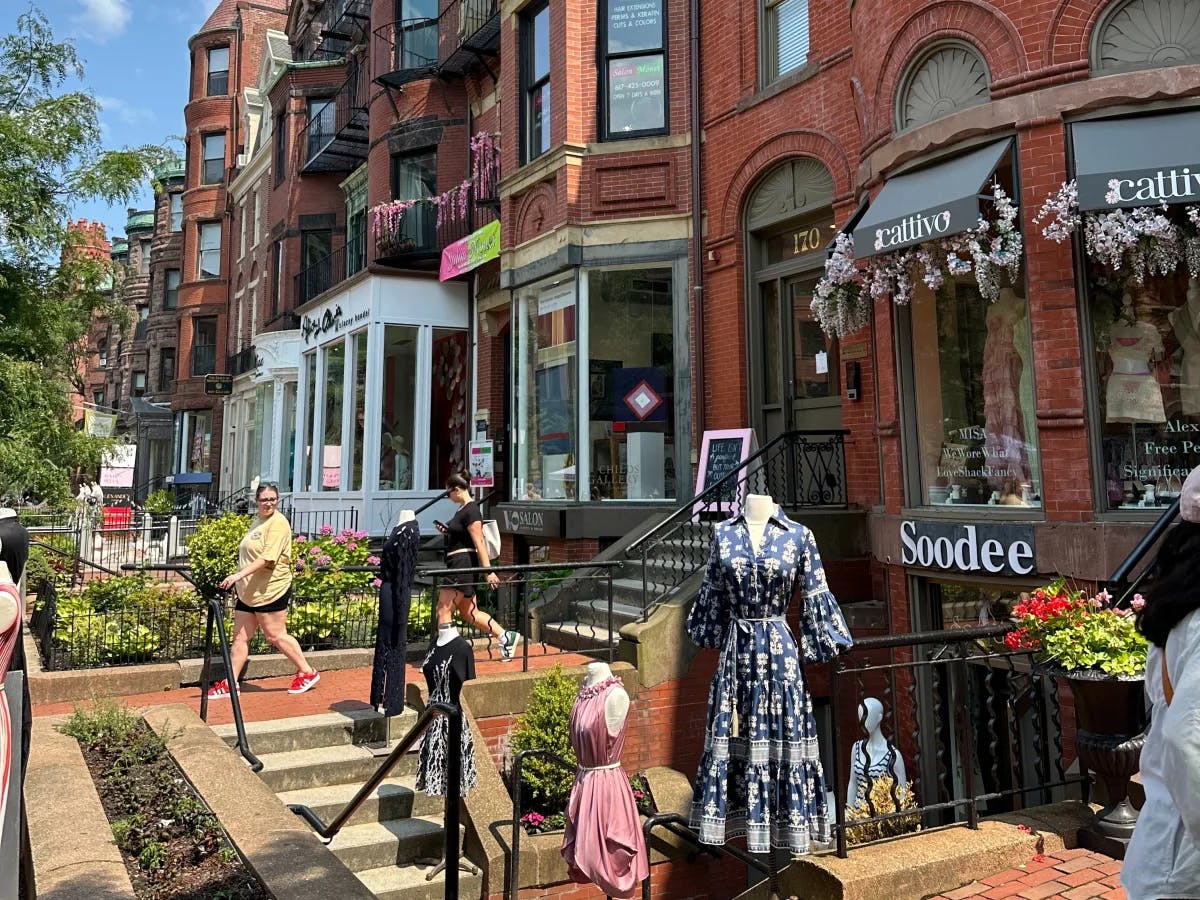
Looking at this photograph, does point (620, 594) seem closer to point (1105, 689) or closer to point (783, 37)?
point (1105, 689)

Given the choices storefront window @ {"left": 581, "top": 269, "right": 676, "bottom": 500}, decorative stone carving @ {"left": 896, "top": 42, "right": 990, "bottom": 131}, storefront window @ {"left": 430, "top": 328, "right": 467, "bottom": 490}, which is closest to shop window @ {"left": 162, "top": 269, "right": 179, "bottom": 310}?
storefront window @ {"left": 430, "top": 328, "right": 467, "bottom": 490}

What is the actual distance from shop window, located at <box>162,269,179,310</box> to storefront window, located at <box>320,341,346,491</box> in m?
24.2

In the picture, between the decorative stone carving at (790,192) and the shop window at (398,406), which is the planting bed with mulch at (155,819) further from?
the shop window at (398,406)

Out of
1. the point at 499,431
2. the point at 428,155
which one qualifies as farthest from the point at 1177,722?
the point at 428,155

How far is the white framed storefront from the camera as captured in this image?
54.3 ft

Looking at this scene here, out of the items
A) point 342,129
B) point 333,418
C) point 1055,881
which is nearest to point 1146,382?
point 1055,881

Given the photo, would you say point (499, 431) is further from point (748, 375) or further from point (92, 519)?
point (92, 519)

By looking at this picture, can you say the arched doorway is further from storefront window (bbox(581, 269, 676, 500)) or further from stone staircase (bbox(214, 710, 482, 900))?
stone staircase (bbox(214, 710, 482, 900))

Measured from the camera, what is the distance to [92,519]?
17531 mm

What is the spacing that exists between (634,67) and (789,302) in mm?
4348

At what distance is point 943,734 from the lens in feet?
22.8

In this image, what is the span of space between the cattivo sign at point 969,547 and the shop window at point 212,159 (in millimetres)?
33677

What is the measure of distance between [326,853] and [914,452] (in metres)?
5.84

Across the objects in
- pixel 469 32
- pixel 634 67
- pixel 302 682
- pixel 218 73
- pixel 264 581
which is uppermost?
pixel 218 73
